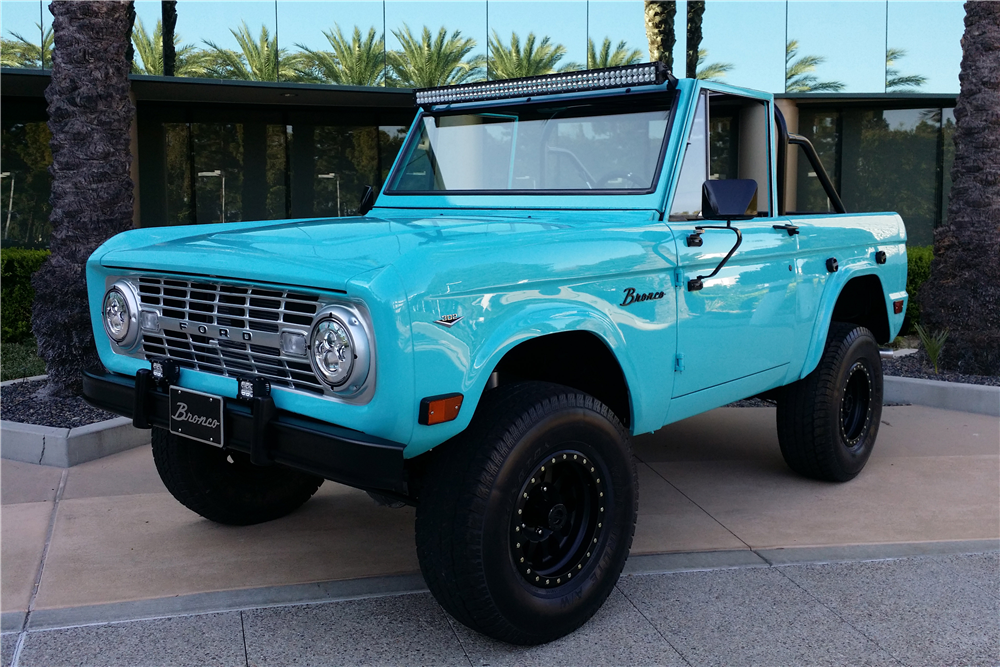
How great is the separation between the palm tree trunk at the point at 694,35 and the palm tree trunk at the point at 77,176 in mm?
11415

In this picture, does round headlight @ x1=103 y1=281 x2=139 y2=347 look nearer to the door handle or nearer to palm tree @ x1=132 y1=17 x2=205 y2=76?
the door handle

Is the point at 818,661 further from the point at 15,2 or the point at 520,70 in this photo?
the point at 15,2

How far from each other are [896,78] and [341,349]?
1538 cm

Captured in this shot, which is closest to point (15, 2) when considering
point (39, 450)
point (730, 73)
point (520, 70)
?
point (520, 70)

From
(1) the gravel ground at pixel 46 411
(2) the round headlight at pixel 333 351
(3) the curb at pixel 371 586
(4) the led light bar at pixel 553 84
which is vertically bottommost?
(3) the curb at pixel 371 586

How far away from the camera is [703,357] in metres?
3.94

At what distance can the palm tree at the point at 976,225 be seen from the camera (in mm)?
7391

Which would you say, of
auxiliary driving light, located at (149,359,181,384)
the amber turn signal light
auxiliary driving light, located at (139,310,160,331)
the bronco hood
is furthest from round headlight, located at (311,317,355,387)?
auxiliary driving light, located at (139,310,160,331)

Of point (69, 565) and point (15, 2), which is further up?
point (15, 2)

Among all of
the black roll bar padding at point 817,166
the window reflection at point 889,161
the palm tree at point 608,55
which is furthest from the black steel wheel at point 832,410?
the window reflection at point 889,161

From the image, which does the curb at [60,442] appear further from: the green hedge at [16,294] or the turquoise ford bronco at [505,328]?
the green hedge at [16,294]

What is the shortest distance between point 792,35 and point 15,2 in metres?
12.0

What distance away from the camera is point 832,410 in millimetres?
4938

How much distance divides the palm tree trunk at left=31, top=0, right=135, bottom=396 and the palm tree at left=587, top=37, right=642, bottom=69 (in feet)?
31.9
